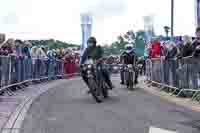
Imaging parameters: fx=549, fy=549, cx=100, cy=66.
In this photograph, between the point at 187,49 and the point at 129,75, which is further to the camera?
the point at 129,75

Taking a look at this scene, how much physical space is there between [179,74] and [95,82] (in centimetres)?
327

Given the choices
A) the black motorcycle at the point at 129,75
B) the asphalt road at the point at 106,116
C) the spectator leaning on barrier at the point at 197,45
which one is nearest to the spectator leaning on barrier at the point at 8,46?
the asphalt road at the point at 106,116

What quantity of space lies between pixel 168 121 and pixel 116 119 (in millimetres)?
1038

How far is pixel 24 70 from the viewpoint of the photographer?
20703mm

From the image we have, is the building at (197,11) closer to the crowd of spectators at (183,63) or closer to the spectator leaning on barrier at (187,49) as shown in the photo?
the crowd of spectators at (183,63)

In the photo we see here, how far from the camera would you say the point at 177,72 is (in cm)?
1731

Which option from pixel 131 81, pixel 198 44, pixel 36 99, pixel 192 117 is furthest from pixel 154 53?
pixel 192 117

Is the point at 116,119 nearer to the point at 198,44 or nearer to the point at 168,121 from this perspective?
the point at 168,121

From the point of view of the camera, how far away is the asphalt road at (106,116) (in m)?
9.87

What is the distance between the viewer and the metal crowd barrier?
15.6 m

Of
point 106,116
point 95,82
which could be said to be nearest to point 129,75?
point 95,82

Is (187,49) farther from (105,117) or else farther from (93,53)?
(105,117)

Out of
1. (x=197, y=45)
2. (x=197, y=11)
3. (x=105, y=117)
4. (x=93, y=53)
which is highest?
(x=197, y=11)

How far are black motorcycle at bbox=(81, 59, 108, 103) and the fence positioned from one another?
272cm
